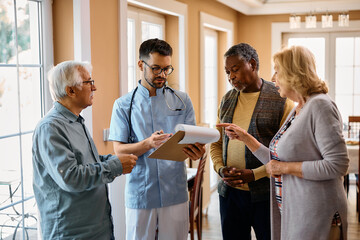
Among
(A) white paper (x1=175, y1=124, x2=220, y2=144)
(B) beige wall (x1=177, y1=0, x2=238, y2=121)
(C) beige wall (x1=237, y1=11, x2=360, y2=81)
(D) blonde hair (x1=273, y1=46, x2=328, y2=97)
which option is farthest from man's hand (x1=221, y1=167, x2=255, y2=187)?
(C) beige wall (x1=237, y1=11, x2=360, y2=81)

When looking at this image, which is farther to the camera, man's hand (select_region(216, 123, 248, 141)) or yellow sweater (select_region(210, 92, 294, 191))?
yellow sweater (select_region(210, 92, 294, 191))

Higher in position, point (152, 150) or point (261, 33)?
point (261, 33)

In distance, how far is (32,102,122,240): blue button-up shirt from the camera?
179 cm

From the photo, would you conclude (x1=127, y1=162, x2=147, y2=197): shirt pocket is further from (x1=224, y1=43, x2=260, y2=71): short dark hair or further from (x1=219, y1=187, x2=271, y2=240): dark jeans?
(x1=224, y1=43, x2=260, y2=71): short dark hair

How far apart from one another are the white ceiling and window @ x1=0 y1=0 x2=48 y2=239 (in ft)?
13.4

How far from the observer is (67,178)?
1771 millimetres

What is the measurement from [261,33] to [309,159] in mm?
5351

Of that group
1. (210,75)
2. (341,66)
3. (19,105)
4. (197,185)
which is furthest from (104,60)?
(341,66)

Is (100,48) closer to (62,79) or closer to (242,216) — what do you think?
(62,79)

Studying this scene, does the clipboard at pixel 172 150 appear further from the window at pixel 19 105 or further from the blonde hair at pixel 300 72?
the window at pixel 19 105

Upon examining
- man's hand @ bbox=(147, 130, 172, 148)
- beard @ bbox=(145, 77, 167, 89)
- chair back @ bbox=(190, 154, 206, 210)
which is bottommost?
chair back @ bbox=(190, 154, 206, 210)

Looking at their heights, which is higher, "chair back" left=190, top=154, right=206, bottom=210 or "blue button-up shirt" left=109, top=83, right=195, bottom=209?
"blue button-up shirt" left=109, top=83, right=195, bottom=209

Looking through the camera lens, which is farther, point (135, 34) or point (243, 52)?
point (135, 34)

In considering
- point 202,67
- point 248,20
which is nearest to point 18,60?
point 202,67
